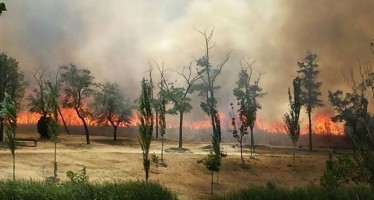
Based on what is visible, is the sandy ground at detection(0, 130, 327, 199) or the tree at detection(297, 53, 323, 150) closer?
the sandy ground at detection(0, 130, 327, 199)

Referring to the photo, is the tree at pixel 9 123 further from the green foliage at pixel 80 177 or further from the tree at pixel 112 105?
the tree at pixel 112 105

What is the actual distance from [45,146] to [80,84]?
16300mm

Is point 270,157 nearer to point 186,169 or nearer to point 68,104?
point 186,169

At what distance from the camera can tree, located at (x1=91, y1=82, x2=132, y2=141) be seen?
6259 centimetres

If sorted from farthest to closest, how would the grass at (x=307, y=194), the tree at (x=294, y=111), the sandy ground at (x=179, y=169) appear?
1. the tree at (x=294, y=111)
2. the sandy ground at (x=179, y=169)
3. the grass at (x=307, y=194)

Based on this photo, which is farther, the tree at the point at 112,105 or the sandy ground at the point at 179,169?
the tree at the point at 112,105

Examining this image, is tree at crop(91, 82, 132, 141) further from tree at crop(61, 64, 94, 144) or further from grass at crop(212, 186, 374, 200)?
grass at crop(212, 186, 374, 200)

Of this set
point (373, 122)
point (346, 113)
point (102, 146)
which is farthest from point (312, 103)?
point (102, 146)

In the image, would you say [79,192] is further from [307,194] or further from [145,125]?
[145,125]

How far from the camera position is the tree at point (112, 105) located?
62.6 m

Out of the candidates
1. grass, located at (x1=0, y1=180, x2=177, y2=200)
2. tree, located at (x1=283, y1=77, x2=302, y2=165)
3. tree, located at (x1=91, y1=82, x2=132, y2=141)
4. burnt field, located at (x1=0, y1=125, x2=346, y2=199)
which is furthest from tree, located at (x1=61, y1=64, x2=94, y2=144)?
grass, located at (x1=0, y1=180, x2=177, y2=200)

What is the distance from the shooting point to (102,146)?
51.3m

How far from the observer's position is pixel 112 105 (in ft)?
206

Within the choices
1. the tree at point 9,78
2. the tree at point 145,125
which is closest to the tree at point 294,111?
the tree at point 145,125
